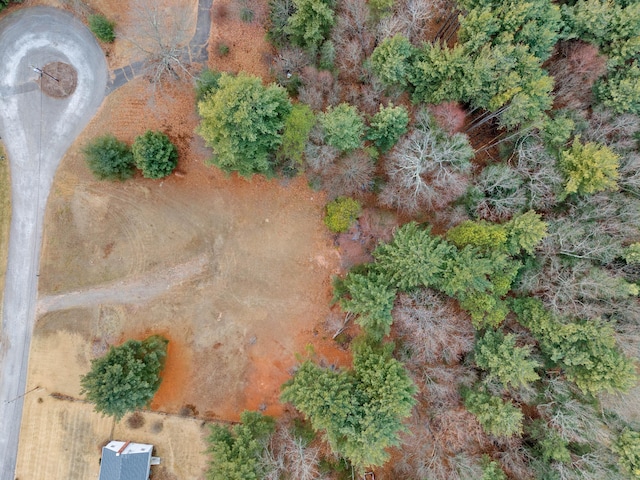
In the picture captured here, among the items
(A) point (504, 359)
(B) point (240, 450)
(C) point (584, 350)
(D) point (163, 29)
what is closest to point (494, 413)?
(A) point (504, 359)

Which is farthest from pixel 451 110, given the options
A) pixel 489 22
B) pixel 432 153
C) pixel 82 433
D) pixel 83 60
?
pixel 82 433

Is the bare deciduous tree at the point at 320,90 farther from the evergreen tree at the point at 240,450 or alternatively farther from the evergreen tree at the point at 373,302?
the evergreen tree at the point at 240,450

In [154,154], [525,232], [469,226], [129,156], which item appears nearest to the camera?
[525,232]

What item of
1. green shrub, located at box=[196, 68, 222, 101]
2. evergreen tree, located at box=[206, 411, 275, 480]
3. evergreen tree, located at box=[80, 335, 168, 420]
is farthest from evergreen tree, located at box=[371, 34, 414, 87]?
evergreen tree, located at box=[80, 335, 168, 420]

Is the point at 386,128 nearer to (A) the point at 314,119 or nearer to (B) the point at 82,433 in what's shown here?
(A) the point at 314,119

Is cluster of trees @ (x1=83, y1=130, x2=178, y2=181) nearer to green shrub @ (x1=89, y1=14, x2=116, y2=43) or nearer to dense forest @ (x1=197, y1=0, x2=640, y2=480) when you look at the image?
dense forest @ (x1=197, y1=0, x2=640, y2=480)

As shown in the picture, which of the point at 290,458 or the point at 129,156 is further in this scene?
the point at 129,156

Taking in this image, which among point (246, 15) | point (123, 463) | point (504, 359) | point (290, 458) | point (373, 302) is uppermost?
point (246, 15)

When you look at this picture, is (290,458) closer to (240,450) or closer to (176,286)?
(240,450)
